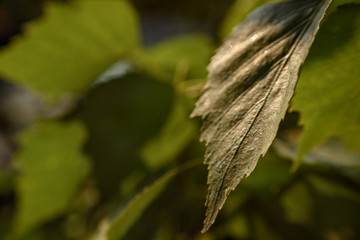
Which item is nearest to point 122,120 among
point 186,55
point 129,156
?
point 129,156

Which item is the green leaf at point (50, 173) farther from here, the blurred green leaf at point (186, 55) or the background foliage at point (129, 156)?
the blurred green leaf at point (186, 55)

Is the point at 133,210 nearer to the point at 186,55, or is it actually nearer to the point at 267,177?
the point at 267,177

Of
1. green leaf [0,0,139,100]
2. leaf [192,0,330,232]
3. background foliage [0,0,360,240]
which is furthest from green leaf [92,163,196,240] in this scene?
green leaf [0,0,139,100]

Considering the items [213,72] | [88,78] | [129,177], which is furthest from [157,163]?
[213,72]

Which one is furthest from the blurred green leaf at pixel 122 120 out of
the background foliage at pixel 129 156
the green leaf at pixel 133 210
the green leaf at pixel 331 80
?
the green leaf at pixel 331 80

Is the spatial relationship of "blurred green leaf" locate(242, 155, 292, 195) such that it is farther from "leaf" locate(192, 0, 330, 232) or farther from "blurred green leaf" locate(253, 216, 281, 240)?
"leaf" locate(192, 0, 330, 232)

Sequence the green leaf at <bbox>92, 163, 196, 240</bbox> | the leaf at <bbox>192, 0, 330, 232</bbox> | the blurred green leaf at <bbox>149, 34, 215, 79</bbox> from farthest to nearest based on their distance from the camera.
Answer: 1. the blurred green leaf at <bbox>149, 34, 215, 79</bbox>
2. the green leaf at <bbox>92, 163, 196, 240</bbox>
3. the leaf at <bbox>192, 0, 330, 232</bbox>
